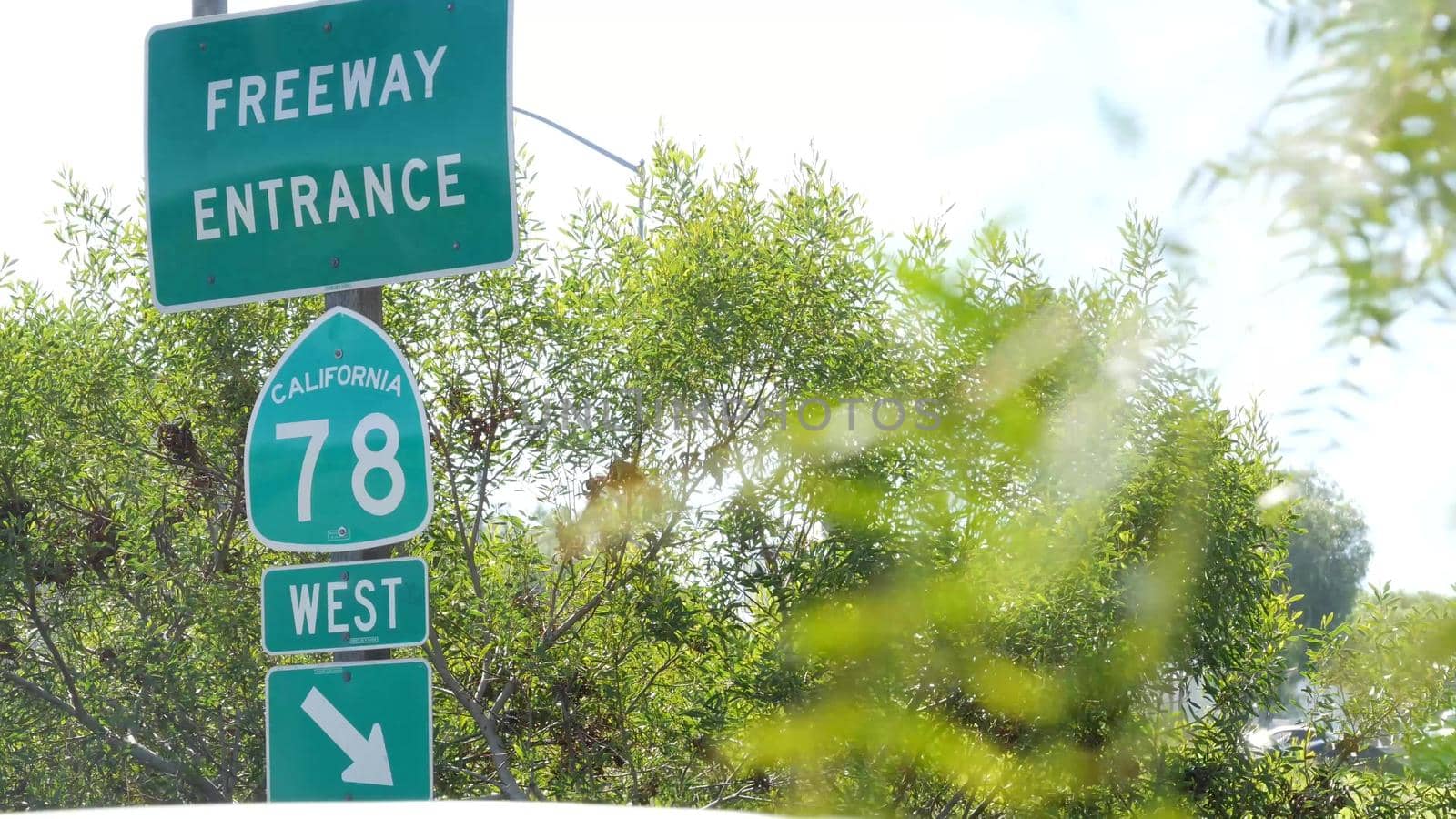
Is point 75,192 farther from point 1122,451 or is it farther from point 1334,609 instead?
point 1334,609

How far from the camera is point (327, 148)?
163 inches

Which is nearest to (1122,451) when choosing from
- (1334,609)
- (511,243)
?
(1334,609)

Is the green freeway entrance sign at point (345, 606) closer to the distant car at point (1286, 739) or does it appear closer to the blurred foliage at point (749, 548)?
the blurred foliage at point (749, 548)

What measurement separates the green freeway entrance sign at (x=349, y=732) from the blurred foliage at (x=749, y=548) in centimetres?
379

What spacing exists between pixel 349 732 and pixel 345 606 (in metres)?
0.37

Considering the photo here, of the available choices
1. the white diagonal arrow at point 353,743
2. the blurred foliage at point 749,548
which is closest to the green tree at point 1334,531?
the white diagonal arrow at point 353,743

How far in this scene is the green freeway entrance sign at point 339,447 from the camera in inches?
149

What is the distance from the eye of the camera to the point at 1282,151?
2.18ft

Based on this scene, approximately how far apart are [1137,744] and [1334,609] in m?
1.35

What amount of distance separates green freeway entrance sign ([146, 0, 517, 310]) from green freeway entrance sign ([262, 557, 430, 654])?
94 centimetres

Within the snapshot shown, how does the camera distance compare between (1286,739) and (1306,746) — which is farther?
(1286,739)

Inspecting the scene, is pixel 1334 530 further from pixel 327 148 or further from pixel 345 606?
pixel 327 148

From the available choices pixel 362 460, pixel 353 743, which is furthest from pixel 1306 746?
pixel 362 460

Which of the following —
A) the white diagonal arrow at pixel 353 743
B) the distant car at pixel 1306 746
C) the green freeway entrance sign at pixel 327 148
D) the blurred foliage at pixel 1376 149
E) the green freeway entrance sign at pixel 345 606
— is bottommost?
the distant car at pixel 1306 746
